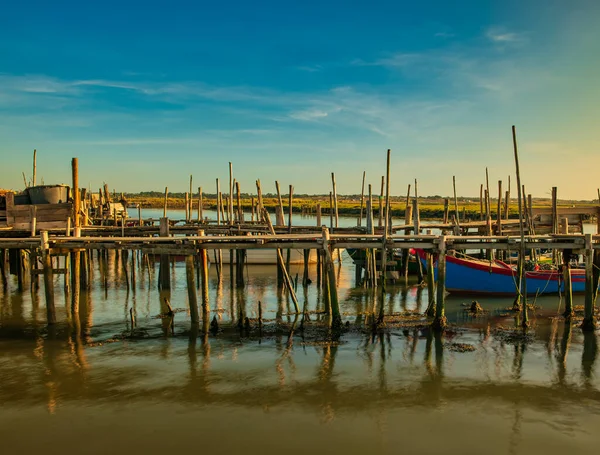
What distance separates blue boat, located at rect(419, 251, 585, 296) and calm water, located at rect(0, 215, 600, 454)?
4259mm

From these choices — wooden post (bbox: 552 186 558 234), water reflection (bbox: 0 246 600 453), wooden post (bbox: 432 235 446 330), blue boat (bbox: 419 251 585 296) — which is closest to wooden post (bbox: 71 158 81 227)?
water reflection (bbox: 0 246 600 453)

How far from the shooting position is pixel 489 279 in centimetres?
2169

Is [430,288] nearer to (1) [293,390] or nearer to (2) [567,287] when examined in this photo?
(2) [567,287]

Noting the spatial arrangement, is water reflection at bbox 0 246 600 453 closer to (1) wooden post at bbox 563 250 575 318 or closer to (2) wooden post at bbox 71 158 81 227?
(1) wooden post at bbox 563 250 575 318

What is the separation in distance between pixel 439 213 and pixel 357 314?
66.8m

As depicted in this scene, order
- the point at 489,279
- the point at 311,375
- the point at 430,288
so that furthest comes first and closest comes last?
the point at 489,279, the point at 430,288, the point at 311,375

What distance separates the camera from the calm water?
9188 mm

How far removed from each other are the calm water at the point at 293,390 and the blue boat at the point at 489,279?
4.26m

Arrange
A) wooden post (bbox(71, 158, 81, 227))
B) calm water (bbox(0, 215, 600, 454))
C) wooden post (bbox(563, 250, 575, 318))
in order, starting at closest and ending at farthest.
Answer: calm water (bbox(0, 215, 600, 454)), wooden post (bbox(563, 250, 575, 318)), wooden post (bbox(71, 158, 81, 227))

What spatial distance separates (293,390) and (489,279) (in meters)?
13.0

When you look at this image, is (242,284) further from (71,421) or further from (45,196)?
(71,421)

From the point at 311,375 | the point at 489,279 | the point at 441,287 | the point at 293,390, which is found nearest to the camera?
the point at 293,390

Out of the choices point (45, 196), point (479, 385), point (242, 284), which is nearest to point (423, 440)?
point (479, 385)

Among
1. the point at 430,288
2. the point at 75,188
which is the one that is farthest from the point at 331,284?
the point at 75,188
